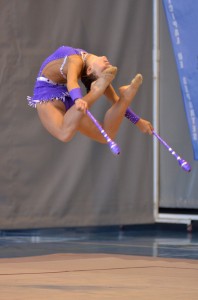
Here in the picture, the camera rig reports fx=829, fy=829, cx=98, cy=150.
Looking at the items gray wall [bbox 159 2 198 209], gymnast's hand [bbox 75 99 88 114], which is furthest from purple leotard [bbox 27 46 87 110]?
gray wall [bbox 159 2 198 209]

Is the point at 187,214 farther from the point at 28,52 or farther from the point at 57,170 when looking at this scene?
the point at 28,52

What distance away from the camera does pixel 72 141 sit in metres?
7.32

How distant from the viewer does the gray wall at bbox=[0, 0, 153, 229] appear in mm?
6938

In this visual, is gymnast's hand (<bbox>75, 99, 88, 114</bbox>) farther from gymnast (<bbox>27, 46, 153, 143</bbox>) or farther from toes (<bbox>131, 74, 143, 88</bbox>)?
toes (<bbox>131, 74, 143, 88</bbox>)

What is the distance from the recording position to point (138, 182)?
25.2ft

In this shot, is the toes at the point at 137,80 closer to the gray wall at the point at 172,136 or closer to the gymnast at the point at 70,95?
the gymnast at the point at 70,95

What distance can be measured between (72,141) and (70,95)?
273 cm

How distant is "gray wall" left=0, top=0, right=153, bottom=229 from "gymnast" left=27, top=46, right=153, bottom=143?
203 centimetres

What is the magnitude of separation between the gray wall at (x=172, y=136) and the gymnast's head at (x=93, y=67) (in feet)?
9.89

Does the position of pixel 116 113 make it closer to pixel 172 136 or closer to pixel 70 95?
pixel 70 95

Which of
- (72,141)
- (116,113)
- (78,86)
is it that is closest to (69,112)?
(78,86)

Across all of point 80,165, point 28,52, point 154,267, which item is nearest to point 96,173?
point 80,165

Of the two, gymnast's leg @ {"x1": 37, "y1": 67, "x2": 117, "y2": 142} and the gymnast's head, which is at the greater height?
the gymnast's head

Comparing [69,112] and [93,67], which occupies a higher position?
[93,67]
